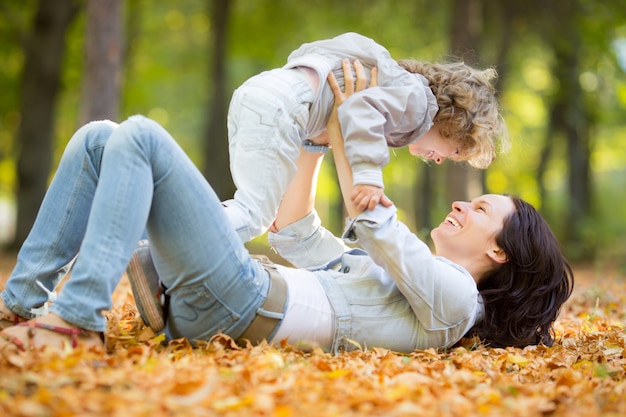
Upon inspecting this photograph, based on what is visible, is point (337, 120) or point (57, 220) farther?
point (337, 120)

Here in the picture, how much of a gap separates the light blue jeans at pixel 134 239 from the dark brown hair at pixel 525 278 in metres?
1.22

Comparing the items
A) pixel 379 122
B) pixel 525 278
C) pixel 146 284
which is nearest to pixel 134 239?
pixel 146 284

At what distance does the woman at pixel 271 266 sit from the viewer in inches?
106

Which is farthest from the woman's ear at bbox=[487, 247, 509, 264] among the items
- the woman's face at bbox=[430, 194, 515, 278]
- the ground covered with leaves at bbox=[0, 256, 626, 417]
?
the ground covered with leaves at bbox=[0, 256, 626, 417]

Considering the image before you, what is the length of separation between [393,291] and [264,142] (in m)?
0.93

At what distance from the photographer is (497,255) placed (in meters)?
3.59

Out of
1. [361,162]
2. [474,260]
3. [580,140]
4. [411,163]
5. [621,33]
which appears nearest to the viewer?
[361,162]

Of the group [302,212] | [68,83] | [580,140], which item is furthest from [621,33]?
[302,212]

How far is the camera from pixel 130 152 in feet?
8.96

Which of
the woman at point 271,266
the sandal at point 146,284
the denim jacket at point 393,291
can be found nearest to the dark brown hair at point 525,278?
Answer: the woman at point 271,266

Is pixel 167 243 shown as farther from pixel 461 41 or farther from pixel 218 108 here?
pixel 218 108

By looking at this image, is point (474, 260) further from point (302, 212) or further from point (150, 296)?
point (150, 296)

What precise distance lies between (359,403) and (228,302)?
2.70 ft

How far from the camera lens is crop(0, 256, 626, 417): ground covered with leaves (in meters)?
2.27
